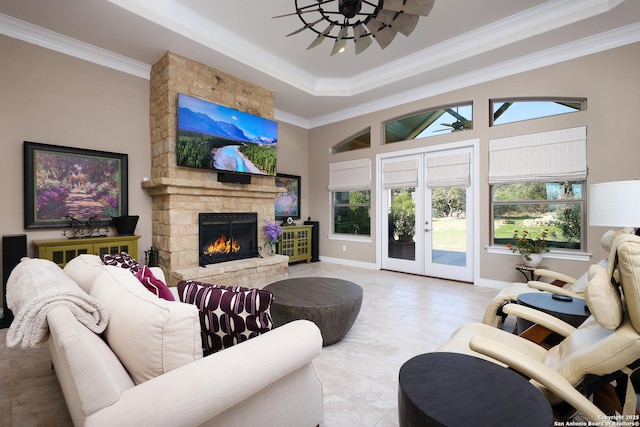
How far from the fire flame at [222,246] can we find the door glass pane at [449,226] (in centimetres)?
343

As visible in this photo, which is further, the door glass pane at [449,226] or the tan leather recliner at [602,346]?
the door glass pane at [449,226]

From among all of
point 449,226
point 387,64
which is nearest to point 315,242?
point 449,226

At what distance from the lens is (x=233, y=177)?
465 cm

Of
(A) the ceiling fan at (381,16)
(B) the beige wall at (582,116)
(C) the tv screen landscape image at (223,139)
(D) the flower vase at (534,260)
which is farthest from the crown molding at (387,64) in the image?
(D) the flower vase at (534,260)

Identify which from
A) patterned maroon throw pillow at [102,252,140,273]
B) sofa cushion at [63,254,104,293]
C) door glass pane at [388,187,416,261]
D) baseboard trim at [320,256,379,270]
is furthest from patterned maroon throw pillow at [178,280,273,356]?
baseboard trim at [320,256,379,270]

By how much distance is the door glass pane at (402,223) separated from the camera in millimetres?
5484

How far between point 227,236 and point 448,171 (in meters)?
3.89

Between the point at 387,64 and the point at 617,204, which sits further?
the point at 387,64

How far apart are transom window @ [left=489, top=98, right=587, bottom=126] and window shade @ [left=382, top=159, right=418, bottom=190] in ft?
4.66

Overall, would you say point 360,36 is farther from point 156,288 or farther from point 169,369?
point 169,369

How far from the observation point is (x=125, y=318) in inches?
45.4

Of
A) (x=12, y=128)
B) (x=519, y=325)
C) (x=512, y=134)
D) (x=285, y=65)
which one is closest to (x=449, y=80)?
(x=512, y=134)

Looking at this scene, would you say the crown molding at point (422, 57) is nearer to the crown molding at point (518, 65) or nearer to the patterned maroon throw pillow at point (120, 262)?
the crown molding at point (518, 65)

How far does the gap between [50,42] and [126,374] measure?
4491 millimetres
